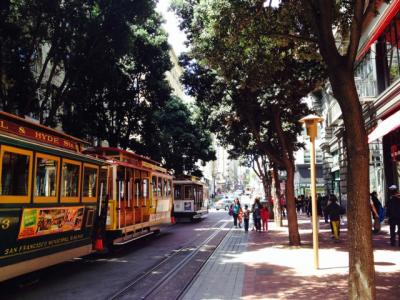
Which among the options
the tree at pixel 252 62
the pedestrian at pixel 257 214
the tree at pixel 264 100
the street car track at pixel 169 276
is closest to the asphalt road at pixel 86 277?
the street car track at pixel 169 276

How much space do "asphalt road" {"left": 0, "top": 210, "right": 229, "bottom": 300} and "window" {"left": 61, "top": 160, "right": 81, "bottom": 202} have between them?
73.7 inches

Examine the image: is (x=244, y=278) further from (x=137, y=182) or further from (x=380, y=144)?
(x=380, y=144)

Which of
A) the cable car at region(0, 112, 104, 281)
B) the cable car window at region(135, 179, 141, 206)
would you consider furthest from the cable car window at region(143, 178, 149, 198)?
the cable car at region(0, 112, 104, 281)

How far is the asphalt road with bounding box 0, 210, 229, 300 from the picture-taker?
889 cm

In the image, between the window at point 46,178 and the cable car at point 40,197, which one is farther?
the window at point 46,178

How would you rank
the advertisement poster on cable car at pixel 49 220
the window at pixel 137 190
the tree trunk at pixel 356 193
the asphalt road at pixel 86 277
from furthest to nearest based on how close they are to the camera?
the window at pixel 137 190
the asphalt road at pixel 86 277
the advertisement poster on cable car at pixel 49 220
the tree trunk at pixel 356 193

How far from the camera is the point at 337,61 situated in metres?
6.47

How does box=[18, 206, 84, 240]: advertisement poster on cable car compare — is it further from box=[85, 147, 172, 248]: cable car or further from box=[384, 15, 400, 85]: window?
box=[384, 15, 400, 85]: window

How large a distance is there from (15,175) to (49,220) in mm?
1645

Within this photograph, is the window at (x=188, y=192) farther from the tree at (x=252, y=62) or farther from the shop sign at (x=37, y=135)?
the shop sign at (x=37, y=135)

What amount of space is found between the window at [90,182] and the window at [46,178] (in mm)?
1579

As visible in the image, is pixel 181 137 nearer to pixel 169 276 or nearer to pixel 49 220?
pixel 169 276

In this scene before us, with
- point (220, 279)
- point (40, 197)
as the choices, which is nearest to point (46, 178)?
point (40, 197)

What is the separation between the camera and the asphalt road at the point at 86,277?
889 cm
